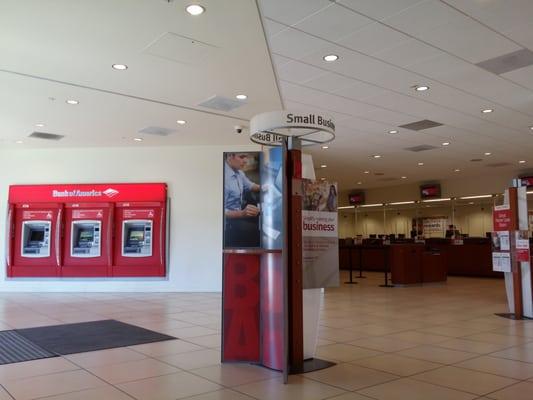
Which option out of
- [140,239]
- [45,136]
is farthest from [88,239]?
[45,136]

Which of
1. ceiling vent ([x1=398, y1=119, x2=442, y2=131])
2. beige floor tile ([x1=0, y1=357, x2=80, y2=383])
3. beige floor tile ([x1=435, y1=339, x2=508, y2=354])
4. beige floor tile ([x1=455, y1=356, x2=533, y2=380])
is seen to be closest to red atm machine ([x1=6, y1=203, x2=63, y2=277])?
beige floor tile ([x1=0, y1=357, x2=80, y2=383])

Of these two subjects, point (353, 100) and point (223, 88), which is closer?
point (223, 88)

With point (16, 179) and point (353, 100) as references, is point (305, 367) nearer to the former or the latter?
point (353, 100)

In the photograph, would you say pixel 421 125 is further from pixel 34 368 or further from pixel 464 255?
pixel 34 368

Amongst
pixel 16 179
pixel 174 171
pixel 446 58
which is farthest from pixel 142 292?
pixel 446 58

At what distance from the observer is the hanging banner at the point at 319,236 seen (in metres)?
3.82

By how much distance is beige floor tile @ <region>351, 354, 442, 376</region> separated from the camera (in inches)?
144

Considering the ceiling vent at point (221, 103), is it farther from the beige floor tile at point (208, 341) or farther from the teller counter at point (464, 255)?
the teller counter at point (464, 255)

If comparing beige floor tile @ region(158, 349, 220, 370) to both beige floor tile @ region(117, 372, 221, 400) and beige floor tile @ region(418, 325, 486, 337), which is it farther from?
beige floor tile @ region(418, 325, 486, 337)

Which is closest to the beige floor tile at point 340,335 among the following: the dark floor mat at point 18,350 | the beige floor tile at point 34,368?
the beige floor tile at point 34,368

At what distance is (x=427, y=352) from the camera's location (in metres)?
4.28

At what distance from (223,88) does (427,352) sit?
14.6ft

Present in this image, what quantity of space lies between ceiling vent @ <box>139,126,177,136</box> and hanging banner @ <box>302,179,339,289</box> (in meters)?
5.58

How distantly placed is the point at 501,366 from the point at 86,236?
864cm
